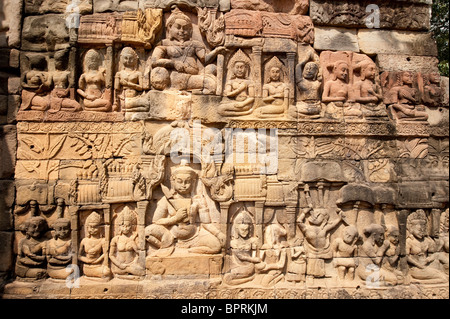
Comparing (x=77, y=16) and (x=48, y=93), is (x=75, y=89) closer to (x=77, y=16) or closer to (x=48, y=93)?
(x=48, y=93)

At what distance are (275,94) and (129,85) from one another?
7.20 feet

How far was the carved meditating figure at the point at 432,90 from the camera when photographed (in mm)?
5160

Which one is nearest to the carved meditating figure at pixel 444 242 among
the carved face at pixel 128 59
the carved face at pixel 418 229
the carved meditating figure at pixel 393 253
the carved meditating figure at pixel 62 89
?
the carved face at pixel 418 229

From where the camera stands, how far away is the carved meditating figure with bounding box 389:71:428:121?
16.7ft

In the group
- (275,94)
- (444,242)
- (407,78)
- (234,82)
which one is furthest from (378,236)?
(234,82)

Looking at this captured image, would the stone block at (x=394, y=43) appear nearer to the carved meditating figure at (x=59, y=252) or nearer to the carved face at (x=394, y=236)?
the carved face at (x=394, y=236)

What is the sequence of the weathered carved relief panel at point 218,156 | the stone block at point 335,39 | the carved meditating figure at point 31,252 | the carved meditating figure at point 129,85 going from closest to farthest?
the carved meditating figure at point 31,252 < the weathered carved relief panel at point 218,156 < the carved meditating figure at point 129,85 < the stone block at point 335,39

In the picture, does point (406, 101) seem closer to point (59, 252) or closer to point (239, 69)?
point (239, 69)

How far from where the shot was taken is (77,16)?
4.77 metres

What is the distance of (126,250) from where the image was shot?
4.68 metres

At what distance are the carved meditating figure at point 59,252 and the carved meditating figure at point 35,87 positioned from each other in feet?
5.52

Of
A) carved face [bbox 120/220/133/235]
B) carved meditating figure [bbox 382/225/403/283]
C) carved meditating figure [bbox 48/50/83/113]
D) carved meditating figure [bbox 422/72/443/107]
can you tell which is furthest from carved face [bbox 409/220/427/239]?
carved meditating figure [bbox 48/50/83/113]

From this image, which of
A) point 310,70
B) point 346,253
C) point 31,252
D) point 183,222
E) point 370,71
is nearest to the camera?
point 31,252
